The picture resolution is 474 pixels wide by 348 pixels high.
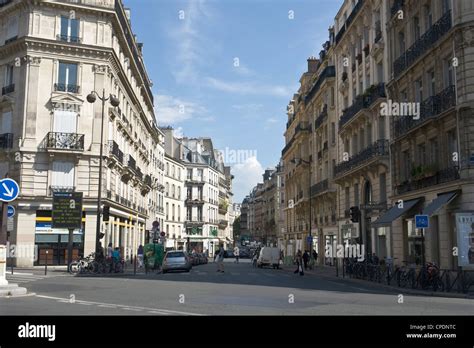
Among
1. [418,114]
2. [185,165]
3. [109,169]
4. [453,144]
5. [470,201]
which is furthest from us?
[185,165]

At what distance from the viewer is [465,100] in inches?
840

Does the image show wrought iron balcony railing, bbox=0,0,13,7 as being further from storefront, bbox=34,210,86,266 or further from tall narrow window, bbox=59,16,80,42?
storefront, bbox=34,210,86,266

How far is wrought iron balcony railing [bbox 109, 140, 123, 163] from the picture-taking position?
39247 mm

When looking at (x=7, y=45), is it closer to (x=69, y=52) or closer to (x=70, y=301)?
(x=69, y=52)

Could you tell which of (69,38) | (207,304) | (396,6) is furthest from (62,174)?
(207,304)

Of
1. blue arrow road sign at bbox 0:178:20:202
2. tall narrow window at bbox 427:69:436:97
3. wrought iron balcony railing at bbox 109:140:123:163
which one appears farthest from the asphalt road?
wrought iron balcony railing at bbox 109:140:123:163

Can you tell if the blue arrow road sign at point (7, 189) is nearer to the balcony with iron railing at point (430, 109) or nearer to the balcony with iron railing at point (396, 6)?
the balcony with iron railing at point (430, 109)

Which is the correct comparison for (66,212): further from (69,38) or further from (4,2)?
(4,2)

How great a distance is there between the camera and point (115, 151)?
40.6 metres

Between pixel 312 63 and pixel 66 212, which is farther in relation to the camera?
pixel 312 63

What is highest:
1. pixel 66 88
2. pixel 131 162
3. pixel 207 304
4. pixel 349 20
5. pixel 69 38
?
pixel 349 20

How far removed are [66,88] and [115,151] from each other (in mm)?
6039

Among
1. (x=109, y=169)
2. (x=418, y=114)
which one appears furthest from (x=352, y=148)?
(x=109, y=169)

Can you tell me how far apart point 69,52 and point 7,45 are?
14.2ft
